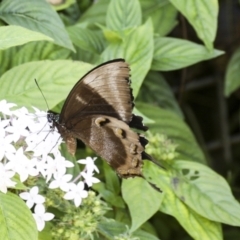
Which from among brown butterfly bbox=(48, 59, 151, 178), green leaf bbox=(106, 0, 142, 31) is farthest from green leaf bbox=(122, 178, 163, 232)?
green leaf bbox=(106, 0, 142, 31)

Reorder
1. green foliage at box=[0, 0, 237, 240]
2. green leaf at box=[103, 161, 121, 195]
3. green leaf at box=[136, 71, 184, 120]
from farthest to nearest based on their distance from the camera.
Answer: green leaf at box=[136, 71, 184, 120], green leaf at box=[103, 161, 121, 195], green foliage at box=[0, 0, 237, 240]

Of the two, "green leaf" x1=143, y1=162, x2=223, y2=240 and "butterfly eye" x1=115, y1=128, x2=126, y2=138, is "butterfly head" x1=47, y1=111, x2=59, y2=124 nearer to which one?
"butterfly eye" x1=115, y1=128, x2=126, y2=138

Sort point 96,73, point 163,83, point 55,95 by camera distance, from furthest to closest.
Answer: point 163,83 → point 55,95 → point 96,73

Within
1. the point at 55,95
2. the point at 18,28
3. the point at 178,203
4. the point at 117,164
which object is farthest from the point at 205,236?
the point at 18,28

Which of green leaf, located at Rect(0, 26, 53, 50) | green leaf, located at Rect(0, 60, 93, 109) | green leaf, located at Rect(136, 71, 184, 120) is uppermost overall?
green leaf, located at Rect(0, 26, 53, 50)

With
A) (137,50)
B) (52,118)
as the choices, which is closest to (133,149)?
(52,118)

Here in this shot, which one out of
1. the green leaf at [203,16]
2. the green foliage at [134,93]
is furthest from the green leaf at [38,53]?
the green leaf at [203,16]

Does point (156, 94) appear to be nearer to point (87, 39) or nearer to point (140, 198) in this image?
point (87, 39)

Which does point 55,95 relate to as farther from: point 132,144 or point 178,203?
point 178,203
